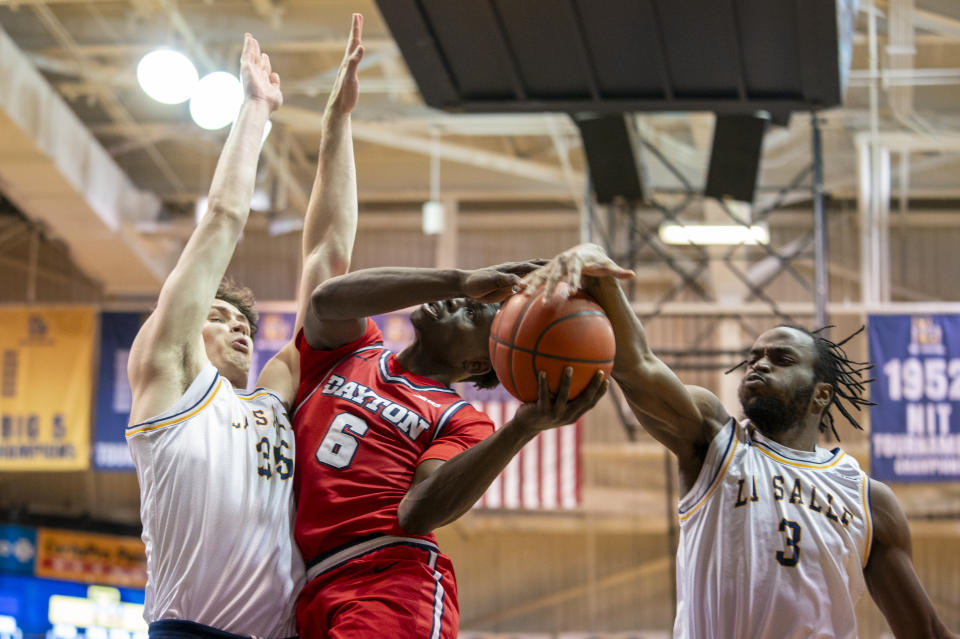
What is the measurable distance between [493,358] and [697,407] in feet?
4.02

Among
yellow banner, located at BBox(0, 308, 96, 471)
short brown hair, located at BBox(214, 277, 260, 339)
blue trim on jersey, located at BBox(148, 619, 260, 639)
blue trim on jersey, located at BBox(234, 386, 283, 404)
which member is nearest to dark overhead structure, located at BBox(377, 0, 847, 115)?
short brown hair, located at BBox(214, 277, 260, 339)

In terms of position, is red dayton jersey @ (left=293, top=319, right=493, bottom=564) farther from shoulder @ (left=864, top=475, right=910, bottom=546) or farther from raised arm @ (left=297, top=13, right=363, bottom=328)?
shoulder @ (left=864, top=475, right=910, bottom=546)

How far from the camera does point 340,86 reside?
3.88m

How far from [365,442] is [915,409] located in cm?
922

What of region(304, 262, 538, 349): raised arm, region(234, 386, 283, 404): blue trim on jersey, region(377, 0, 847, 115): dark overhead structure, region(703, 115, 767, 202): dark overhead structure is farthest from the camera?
region(703, 115, 767, 202): dark overhead structure

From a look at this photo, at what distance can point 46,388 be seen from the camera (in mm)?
12938

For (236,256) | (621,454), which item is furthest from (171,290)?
(236,256)

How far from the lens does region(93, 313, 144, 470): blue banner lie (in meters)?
12.7

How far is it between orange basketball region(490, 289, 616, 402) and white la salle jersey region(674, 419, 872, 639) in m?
1.23

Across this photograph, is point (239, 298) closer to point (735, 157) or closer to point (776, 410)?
point (776, 410)

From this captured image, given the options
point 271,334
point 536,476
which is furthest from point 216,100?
point 536,476

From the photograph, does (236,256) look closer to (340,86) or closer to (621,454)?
(621,454)

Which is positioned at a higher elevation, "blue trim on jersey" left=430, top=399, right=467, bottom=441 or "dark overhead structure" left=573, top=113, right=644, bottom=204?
"dark overhead structure" left=573, top=113, right=644, bottom=204

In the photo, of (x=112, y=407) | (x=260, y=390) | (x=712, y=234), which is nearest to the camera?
(x=260, y=390)
